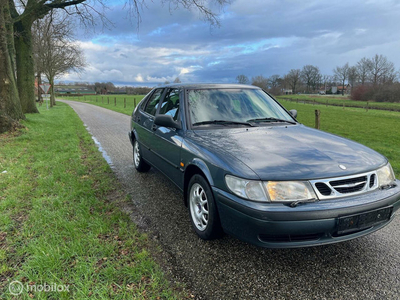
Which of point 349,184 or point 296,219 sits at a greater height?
point 349,184

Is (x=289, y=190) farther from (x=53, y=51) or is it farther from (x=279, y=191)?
(x=53, y=51)

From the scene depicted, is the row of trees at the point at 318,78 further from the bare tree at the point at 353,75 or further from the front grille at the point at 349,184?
the front grille at the point at 349,184

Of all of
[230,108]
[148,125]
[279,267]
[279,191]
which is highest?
[230,108]

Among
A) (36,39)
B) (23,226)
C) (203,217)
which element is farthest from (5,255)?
(36,39)

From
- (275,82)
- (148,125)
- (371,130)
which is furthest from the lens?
(275,82)

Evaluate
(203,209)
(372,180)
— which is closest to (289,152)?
(372,180)

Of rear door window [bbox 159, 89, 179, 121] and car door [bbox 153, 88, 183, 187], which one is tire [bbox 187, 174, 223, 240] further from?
rear door window [bbox 159, 89, 179, 121]

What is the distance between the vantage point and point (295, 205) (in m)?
2.09

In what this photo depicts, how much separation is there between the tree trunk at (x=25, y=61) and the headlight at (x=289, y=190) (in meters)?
14.3

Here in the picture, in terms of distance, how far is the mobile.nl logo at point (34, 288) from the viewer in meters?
2.09

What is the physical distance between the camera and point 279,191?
7.05 ft

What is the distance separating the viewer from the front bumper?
6.74 feet

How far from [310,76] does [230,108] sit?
9687 cm

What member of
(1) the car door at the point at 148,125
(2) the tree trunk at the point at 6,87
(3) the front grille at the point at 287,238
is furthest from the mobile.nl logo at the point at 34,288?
Result: (2) the tree trunk at the point at 6,87
